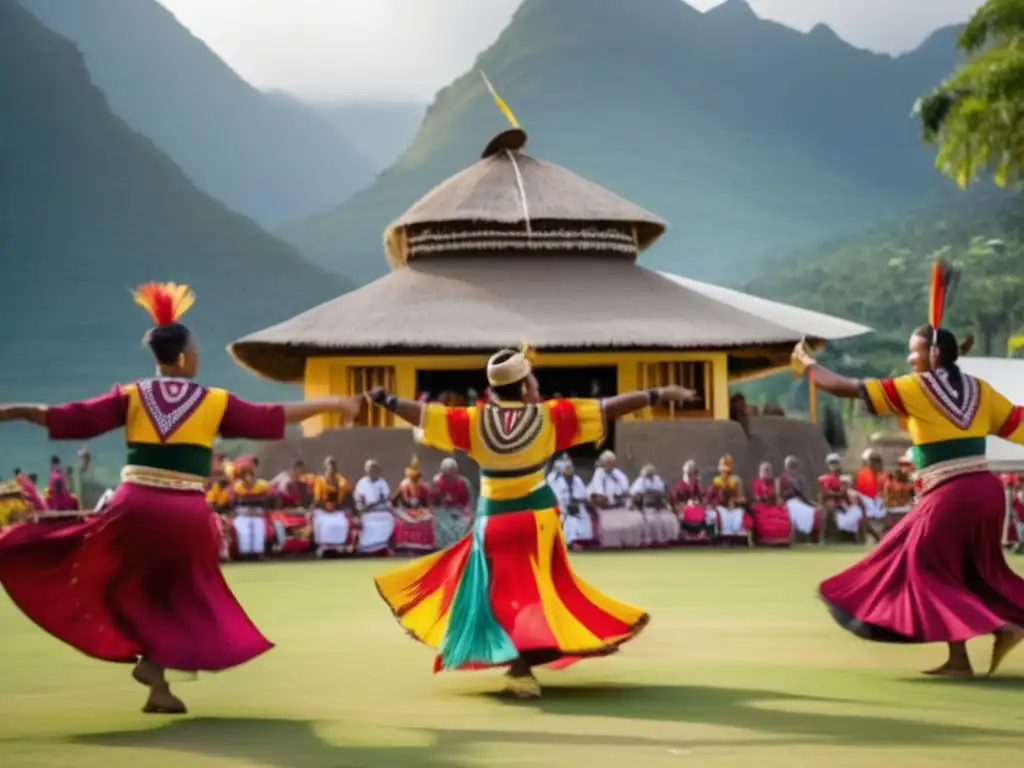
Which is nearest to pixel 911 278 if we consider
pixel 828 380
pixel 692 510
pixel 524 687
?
pixel 692 510

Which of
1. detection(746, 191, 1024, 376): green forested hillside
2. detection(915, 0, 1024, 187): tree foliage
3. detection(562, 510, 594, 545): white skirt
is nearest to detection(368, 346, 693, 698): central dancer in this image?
detection(562, 510, 594, 545): white skirt

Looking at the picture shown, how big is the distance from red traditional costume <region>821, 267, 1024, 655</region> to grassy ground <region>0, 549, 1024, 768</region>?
14.4 inches

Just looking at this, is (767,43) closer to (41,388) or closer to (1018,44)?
(41,388)

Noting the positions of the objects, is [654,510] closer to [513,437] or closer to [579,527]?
[579,527]

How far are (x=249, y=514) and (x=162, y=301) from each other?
1353cm

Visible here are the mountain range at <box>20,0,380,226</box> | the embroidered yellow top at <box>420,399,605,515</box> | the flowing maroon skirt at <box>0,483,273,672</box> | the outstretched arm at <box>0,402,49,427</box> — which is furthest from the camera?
the mountain range at <box>20,0,380,226</box>

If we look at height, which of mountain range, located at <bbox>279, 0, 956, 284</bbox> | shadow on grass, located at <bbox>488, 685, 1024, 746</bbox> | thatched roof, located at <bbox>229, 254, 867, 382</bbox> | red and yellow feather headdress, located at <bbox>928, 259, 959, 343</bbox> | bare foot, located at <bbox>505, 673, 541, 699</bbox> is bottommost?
shadow on grass, located at <bbox>488, 685, 1024, 746</bbox>

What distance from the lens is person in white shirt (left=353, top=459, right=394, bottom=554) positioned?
21516 mm

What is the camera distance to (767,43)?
119812mm

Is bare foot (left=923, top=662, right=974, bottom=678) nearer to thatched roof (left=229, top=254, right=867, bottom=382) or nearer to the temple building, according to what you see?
thatched roof (left=229, top=254, right=867, bottom=382)

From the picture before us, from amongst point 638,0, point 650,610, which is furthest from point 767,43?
point 650,610

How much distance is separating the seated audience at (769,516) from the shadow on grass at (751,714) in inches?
585

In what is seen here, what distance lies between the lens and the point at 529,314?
2783 centimetres

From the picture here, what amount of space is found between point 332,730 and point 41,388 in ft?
238
